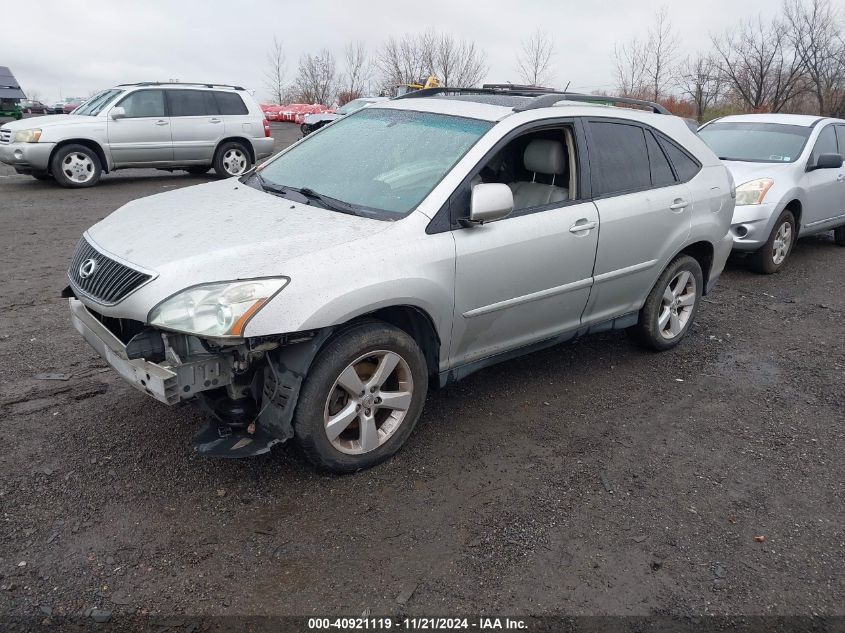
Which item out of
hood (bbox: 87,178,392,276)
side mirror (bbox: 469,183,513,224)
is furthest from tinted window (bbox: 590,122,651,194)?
hood (bbox: 87,178,392,276)

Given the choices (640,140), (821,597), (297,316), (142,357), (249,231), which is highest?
(640,140)

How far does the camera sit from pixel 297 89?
1933 inches

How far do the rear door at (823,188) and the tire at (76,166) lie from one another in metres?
11.2

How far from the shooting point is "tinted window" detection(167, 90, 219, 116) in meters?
12.7

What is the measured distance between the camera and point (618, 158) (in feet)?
14.7

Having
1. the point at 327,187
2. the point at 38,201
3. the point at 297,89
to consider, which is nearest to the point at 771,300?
the point at 327,187

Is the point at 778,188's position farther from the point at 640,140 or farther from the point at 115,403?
the point at 115,403

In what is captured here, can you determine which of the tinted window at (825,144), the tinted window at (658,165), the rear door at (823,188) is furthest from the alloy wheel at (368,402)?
the tinted window at (825,144)

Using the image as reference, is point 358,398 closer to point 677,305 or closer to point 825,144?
point 677,305

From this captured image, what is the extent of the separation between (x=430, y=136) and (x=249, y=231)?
1.28m

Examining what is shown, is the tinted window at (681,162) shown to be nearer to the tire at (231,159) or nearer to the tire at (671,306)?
the tire at (671,306)

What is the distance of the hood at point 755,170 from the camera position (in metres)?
7.79

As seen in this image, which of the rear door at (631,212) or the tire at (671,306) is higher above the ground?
the rear door at (631,212)

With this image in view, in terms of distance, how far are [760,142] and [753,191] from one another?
1271mm
